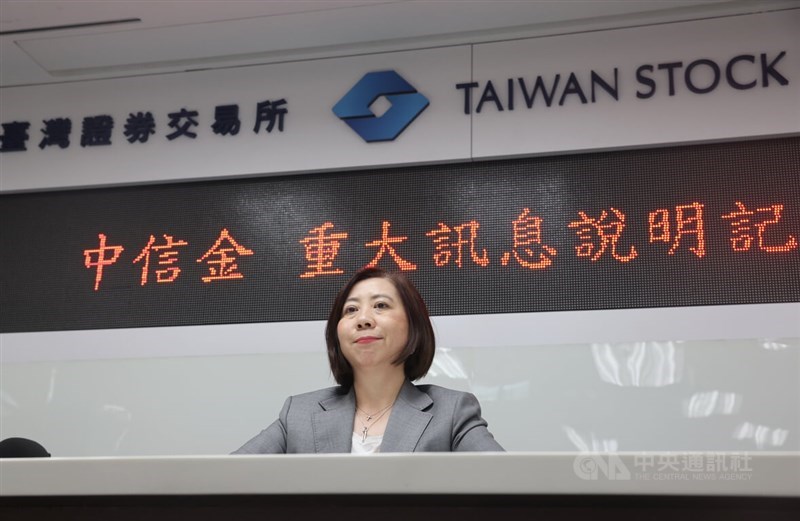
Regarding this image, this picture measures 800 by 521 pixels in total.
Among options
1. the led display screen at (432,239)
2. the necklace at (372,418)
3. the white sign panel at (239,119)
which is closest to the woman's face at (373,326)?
the necklace at (372,418)

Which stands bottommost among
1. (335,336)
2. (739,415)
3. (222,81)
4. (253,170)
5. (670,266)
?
(739,415)

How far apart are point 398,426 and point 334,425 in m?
0.15

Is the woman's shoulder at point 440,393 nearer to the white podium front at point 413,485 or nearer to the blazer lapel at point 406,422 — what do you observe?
the blazer lapel at point 406,422

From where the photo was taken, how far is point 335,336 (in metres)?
2.23

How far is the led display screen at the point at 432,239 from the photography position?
284cm

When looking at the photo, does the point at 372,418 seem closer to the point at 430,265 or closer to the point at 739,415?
the point at 430,265

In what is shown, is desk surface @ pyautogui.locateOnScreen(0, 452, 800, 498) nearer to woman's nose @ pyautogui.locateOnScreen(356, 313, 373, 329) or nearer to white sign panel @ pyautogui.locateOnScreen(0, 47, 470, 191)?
woman's nose @ pyautogui.locateOnScreen(356, 313, 373, 329)

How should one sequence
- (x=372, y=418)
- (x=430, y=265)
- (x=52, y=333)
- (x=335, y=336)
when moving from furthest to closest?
(x=52, y=333) < (x=430, y=265) < (x=335, y=336) < (x=372, y=418)

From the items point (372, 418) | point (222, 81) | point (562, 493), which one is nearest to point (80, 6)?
point (222, 81)

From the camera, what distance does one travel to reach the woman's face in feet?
6.99

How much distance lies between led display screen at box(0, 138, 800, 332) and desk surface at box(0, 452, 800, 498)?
2.18 m

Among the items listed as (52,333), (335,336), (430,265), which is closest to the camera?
(335,336)

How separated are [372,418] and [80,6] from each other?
1.92m

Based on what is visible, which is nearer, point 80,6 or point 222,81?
point 80,6
